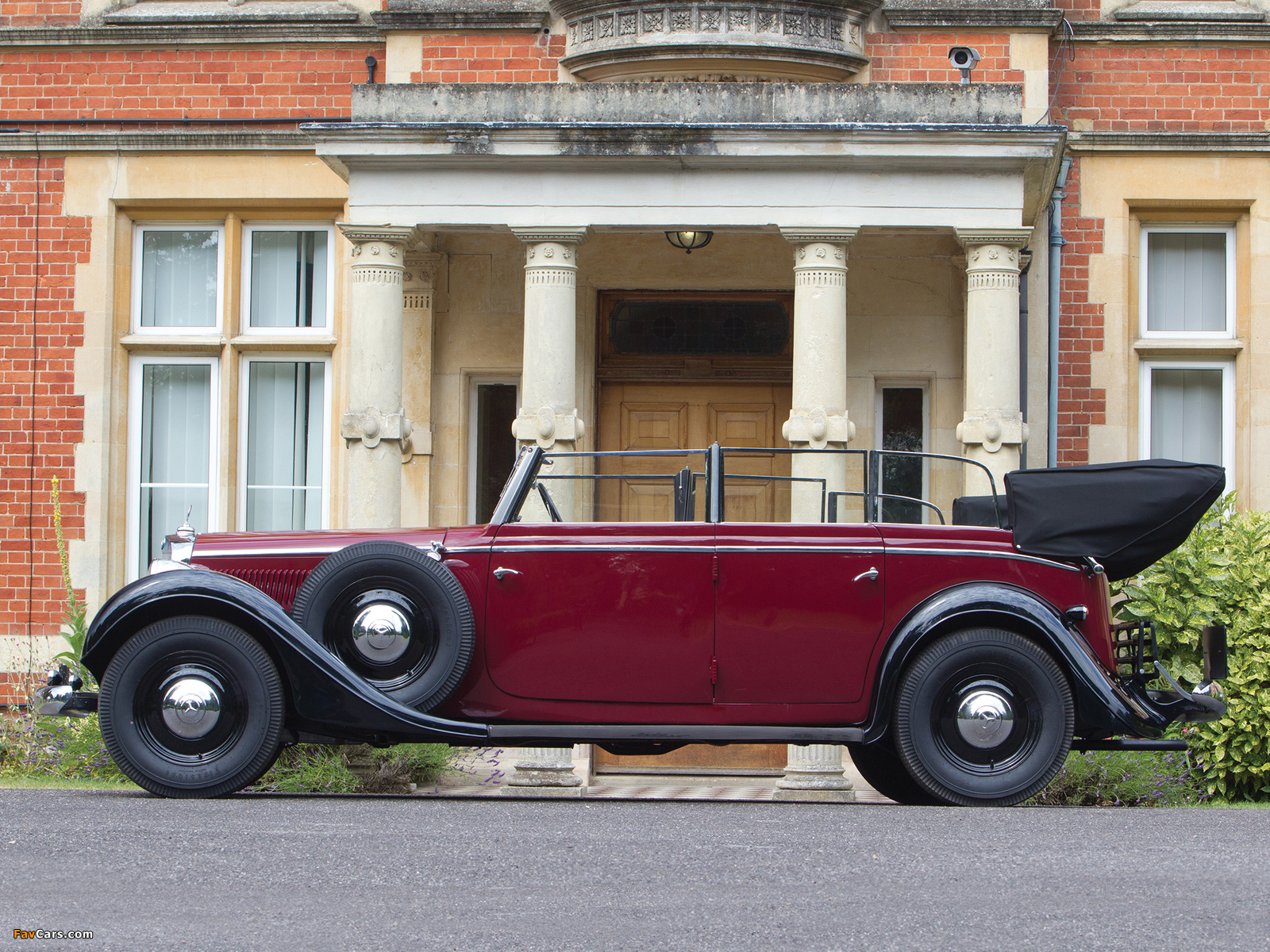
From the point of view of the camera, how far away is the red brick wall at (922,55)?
37.6 feet

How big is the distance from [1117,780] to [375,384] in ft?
17.7

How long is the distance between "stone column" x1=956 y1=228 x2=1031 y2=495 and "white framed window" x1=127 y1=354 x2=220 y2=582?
6368 millimetres

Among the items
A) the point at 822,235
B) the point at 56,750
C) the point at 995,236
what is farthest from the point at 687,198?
the point at 56,750

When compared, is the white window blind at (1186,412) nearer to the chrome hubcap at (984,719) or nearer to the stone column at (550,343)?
the stone column at (550,343)

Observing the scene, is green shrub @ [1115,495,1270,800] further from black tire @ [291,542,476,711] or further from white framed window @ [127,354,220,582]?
white framed window @ [127,354,220,582]

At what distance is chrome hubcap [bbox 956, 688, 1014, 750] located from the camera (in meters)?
5.86

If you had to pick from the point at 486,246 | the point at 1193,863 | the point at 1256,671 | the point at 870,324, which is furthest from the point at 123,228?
the point at 1193,863

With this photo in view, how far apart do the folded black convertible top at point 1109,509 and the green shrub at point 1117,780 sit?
257cm

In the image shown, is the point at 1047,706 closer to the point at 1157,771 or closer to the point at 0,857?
the point at 1157,771

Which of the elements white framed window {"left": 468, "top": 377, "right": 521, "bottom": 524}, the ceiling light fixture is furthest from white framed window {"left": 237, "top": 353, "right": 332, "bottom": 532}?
the ceiling light fixture

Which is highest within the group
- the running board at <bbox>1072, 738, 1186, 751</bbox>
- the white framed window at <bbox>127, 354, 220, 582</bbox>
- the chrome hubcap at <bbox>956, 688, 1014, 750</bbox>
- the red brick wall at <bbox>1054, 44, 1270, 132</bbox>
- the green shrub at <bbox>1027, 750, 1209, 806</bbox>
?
the red brick wall at <bbox>1054, 44, 1270, 132</bbox>

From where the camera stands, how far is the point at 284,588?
6148 millimetres

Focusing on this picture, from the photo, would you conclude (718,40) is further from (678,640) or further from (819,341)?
(678,640)

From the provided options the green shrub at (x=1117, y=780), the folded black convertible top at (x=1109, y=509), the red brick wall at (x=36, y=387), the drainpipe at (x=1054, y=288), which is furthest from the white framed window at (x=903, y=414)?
the red brick wall at (x=36, y=387)
